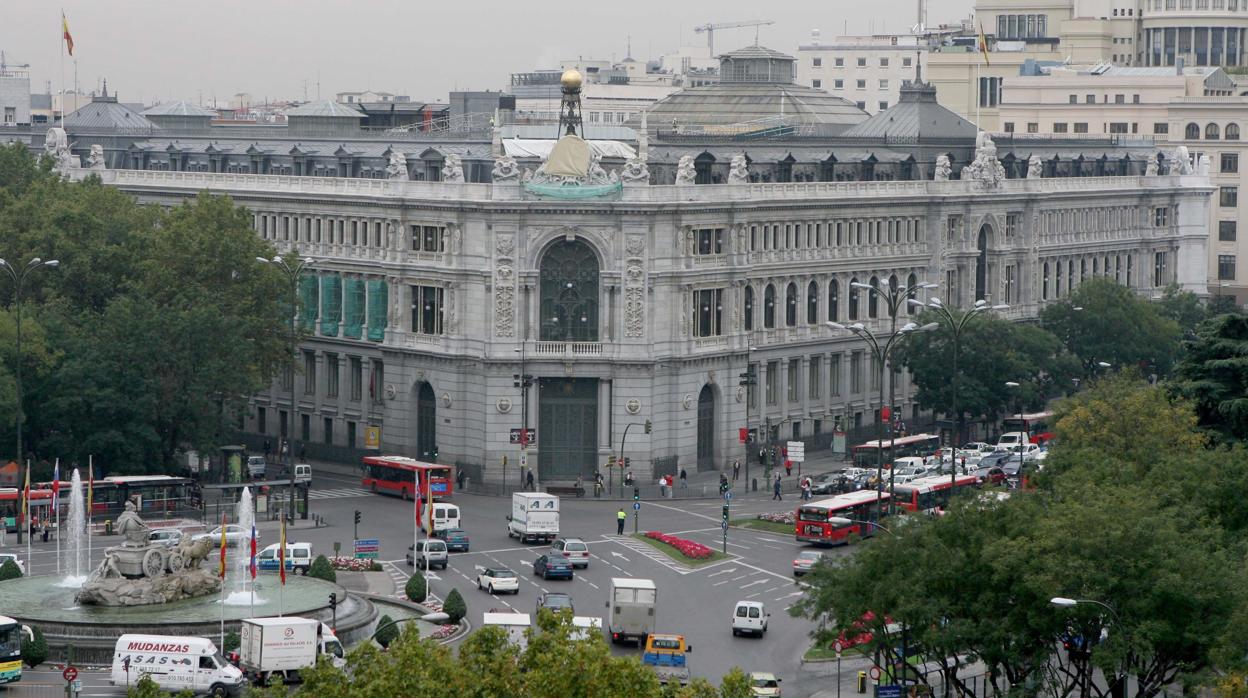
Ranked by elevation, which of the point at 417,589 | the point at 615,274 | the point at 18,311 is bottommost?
the point at 417,589

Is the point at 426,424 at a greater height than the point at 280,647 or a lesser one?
greater

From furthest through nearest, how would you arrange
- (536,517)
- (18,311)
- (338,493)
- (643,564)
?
(338,493)
(18,311)
(536,517)
(643,564)

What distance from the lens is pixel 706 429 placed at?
140750 millimetres

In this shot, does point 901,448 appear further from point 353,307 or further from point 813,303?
point 353,307

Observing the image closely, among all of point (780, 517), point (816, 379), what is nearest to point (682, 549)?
point (780, 517)

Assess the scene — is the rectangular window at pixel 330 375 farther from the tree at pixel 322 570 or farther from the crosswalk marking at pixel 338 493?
the tree at pixel 322 570

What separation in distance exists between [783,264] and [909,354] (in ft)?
32.0

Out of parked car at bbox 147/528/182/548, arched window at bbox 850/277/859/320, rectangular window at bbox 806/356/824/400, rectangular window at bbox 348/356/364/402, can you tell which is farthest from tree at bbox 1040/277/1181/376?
parked car at bbox 147/528/182/548

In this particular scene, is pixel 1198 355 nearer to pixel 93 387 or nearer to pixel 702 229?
pixel 702 229

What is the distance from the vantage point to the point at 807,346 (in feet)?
489

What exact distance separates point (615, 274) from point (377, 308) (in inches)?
619

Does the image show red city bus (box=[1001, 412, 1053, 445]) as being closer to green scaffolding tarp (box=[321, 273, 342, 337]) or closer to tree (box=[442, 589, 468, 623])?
green scaffolding tarp (box=[321, 273, 342, 337])

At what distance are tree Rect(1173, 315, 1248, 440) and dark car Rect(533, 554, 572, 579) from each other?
26.4 metres

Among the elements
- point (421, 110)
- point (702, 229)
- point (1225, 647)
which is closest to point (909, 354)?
point (702, 229)
